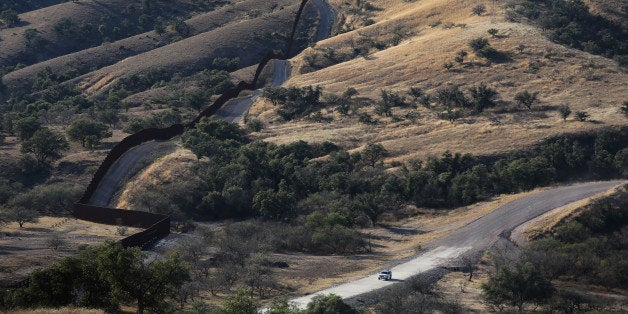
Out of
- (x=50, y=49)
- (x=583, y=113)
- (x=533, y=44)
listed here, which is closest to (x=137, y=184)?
(x=583, y=113)

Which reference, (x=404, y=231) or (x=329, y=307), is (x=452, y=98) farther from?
(x=329, y=307)

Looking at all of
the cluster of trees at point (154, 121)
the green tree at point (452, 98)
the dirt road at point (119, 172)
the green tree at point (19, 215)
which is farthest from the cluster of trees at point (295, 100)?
the green tree at point (19, 215)

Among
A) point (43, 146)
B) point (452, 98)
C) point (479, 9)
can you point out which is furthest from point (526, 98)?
point (43, 146)

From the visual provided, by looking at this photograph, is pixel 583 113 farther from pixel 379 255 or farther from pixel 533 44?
pixel 379 255

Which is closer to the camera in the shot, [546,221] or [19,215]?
[546,221]

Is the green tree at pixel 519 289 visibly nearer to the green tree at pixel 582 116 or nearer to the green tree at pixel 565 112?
the green tree at pixel 582 116
